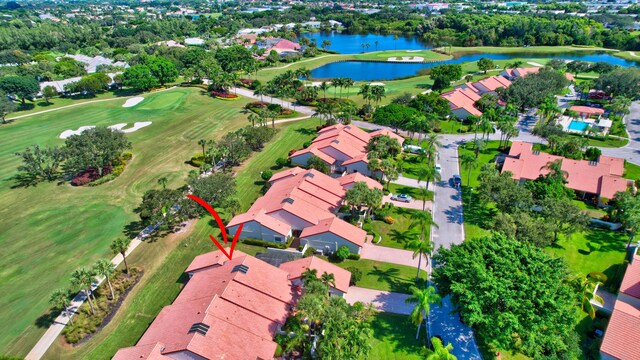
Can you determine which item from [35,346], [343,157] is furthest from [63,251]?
[343,157]

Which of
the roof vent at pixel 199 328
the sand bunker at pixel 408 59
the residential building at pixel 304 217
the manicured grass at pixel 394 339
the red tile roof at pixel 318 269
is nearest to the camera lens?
the roof vent at pixel 199 328

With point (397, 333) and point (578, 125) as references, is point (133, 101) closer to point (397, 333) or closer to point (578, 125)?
point (397, 333)

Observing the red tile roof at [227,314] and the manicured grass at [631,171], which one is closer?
the red tile roof at [227,314]

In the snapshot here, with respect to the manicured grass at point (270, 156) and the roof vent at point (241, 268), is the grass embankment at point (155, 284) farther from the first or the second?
the roof vent at point (241, 268)

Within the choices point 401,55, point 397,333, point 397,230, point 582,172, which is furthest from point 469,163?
point 401,55

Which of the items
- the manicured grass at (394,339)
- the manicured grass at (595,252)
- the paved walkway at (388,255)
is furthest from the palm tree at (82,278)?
the manicured grass at (595,252)

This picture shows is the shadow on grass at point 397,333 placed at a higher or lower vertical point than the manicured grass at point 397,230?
lower
